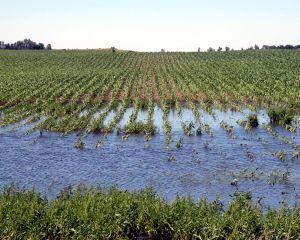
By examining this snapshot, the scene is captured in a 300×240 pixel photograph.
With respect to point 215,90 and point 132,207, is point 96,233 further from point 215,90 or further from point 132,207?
point 215,90


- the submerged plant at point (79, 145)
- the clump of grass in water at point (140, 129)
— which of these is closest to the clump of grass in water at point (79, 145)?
the submerged plant at point (79, 145)

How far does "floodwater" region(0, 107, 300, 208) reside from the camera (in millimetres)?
17406

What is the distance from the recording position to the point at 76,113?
109ft

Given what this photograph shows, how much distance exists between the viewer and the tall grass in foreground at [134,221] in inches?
457

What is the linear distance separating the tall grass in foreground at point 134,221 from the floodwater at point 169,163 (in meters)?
3.30

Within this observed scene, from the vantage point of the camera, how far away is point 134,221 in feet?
41.1

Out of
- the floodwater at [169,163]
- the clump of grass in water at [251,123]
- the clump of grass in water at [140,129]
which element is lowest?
the floodwater at [169,163]

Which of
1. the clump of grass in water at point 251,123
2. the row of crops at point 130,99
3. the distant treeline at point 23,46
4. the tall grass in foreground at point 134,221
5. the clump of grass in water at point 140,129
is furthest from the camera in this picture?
the distant treeline at point 23,46

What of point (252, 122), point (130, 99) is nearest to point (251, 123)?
point (252, 122)

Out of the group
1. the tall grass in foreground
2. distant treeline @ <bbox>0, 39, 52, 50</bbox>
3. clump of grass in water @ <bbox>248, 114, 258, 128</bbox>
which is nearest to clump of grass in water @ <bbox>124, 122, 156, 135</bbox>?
clump of grass in water @ <bbox>248, 114, 258, 128</bbox>

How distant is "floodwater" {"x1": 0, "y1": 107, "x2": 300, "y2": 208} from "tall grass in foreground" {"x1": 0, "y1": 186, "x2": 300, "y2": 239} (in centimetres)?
330

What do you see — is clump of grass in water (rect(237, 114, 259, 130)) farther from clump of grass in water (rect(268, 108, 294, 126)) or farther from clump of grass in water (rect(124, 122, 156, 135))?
clump of grass in water (rect(124, 122, 156, 135))

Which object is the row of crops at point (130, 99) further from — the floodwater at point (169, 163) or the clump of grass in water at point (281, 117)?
the floodwater at point (169, 163)

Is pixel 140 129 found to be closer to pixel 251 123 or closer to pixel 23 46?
pixel 251 123
